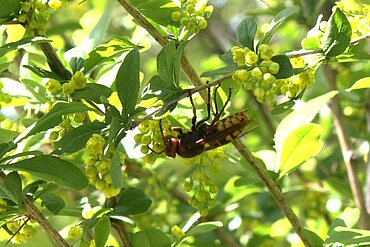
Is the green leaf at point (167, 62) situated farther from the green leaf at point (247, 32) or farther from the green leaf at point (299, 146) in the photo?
the green leaf at point (299, 146)

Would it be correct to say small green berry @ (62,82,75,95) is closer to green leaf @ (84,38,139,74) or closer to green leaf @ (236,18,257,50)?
green leaf @ (84,38,139,74)

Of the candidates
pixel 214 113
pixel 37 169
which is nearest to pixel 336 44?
pixel 214 113

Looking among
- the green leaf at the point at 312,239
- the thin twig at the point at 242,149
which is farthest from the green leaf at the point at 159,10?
the green leaf at the point at 312,239

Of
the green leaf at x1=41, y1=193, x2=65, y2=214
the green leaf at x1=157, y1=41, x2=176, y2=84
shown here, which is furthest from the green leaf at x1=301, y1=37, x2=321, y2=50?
Answer: the green leaf at x1=41, y1=193, x2=65, y2=214

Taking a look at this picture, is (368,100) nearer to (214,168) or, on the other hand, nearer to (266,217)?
(266,217)

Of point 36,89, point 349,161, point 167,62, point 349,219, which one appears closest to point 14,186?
point 36,89

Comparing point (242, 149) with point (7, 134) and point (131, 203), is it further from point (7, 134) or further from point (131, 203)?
point (7, 134)
